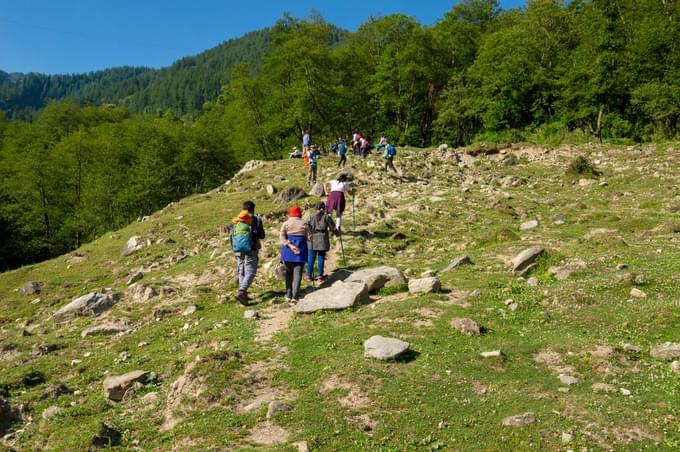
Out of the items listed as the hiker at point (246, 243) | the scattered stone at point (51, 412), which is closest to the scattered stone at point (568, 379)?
the hiker at point (246, 243)

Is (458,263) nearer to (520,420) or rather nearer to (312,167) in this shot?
(520,420)

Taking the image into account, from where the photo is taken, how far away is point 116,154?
57.0 metres

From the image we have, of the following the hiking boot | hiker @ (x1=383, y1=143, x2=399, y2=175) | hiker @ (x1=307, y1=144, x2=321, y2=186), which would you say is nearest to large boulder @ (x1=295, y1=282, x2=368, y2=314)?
the hiking boot

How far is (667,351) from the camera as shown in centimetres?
772

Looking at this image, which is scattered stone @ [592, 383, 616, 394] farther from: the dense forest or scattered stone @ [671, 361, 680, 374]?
the dense forest

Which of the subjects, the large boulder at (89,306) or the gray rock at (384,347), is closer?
the gray rock at (384,347)

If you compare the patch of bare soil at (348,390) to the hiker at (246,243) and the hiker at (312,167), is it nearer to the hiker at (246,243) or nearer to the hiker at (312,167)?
the hiker at (246,243)

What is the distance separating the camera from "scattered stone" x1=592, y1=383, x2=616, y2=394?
695cm

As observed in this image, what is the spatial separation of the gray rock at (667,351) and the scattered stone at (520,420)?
3.03 meters

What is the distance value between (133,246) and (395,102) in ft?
124

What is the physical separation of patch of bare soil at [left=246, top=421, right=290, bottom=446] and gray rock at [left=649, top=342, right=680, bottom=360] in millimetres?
6234

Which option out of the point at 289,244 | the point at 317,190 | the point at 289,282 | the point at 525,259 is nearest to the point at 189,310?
the point at 289,282

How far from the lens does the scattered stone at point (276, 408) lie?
23.2 ft

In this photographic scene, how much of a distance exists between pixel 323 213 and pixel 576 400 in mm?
8161
